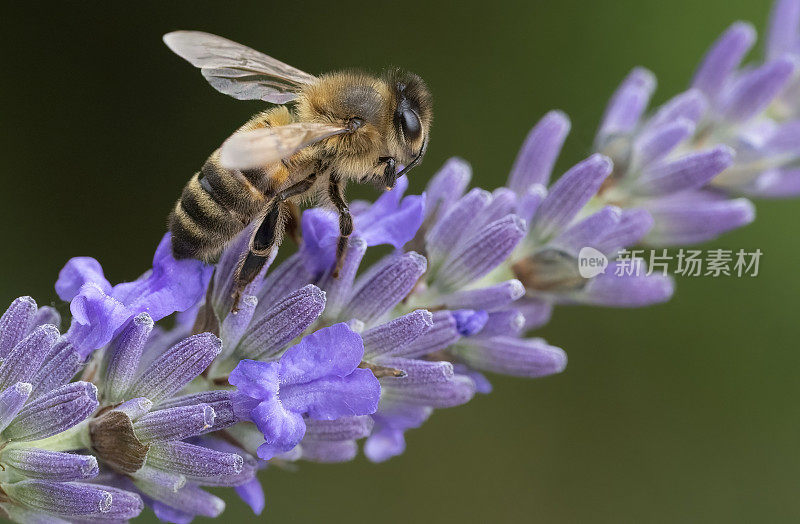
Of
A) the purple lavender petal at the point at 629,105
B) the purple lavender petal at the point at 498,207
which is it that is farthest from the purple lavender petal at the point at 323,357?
the purple lavender petal at the point at 629,105

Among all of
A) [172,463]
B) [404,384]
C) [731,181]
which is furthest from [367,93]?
[731,181]

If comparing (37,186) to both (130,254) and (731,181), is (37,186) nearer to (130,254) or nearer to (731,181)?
(130,254)

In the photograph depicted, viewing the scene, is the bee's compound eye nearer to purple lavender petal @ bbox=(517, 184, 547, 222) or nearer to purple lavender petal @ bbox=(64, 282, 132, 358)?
purple lavender petal @ bbox=(517, 184, 547, 222)

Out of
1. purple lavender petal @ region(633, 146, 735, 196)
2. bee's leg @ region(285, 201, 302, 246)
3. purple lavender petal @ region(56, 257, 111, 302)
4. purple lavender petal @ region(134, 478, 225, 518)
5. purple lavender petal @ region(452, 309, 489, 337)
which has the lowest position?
purple lavender petal @ region(134, 478, 225, 518)

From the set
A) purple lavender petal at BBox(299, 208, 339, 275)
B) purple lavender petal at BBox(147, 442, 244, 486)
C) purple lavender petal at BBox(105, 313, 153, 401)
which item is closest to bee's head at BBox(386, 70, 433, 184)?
purple lavender petal at BBox(299, 208, 339, 275)

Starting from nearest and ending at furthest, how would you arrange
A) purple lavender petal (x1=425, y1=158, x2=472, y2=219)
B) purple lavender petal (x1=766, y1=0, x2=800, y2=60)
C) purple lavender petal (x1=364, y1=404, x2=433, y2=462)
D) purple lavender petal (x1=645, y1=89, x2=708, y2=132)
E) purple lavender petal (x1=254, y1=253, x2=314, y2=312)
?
purple lavender petal (x1=254, y1=253, x2=314, y2=312) < purple lavender petal (x1=364, y1=404, x2=433, y2=462) < purple lavender petal (x1=425, y1=158, x2=472, y2=219) < purple lavender petal (x1=645, y1=89, x2=708, y2=132) < purple lavender petal (x1=766, y1=0, x2=800, y2=60)

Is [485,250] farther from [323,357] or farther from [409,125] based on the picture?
[323,357]
